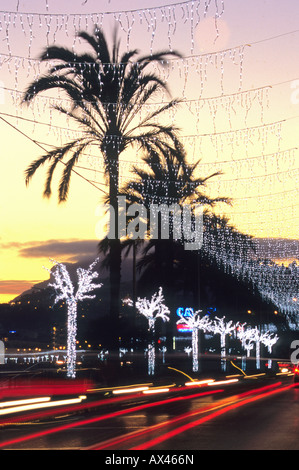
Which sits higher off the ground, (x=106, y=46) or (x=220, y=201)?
(x=106, y=46)

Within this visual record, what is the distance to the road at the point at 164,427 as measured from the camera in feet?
41.3

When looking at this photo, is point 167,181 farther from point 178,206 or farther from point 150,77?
point 150,77

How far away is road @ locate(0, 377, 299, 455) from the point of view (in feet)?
41.3

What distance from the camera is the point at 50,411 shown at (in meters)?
19.3

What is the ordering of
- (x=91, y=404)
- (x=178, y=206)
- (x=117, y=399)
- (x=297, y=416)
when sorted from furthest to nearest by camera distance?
(x=178, y=206), (x=117, y=399), (x=91, y=404), (x=297, y=416)

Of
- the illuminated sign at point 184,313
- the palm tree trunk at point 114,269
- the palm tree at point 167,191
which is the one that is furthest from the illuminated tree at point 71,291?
the illuminated sign at point 184,313

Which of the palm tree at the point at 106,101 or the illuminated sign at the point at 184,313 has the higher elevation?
the palm tree at the point at 106,101

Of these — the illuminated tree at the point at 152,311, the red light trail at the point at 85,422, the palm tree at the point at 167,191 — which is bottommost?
the red light trail at the point at 85,422

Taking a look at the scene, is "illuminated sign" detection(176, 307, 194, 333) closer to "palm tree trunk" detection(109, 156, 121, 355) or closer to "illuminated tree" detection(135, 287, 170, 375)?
"illuminated tree" detection(135, 287, 170, 375)

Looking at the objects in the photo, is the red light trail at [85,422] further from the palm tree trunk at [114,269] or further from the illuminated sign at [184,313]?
the illuminated sign at [184,313]

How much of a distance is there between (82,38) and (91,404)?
1500cm

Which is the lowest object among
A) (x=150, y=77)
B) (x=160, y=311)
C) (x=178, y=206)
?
(x=160, y=311)
